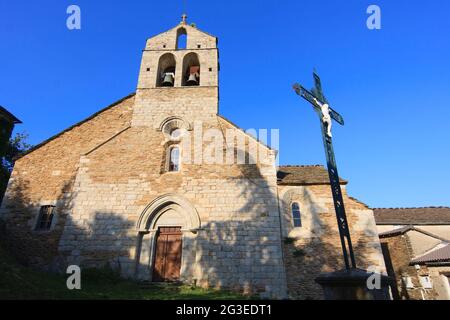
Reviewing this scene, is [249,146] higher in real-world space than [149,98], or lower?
lower

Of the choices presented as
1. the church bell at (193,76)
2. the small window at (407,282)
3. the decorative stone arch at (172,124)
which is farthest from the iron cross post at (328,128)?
the small window at (407,282)

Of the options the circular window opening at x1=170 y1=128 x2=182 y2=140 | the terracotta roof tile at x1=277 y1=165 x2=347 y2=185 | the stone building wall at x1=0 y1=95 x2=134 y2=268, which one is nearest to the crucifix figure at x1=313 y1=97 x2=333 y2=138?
the terracotta roof tile at x1=277 y1=165 x2=347 y2=185

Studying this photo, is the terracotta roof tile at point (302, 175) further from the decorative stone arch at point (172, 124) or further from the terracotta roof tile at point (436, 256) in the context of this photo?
the terracotta roof tile at point (436, 256)

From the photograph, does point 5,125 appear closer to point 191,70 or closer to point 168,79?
point 168,79

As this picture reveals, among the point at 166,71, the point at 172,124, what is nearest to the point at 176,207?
the point at 172,124

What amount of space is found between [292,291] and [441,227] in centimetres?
1747

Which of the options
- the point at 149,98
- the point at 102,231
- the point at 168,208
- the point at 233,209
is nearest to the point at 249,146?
the point at 233,209

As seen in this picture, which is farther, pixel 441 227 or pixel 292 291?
pixel 441 227

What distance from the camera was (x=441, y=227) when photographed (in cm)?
2227

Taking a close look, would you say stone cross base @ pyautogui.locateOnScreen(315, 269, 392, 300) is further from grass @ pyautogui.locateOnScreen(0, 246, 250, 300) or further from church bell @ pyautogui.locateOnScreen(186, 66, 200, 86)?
church bell @ pyautogui.locateOnScreen(186, 66, 200, 86)

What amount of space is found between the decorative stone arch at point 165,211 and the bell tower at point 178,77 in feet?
13.0

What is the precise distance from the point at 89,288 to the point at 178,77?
10.5m

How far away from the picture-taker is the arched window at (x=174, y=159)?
13258mm
